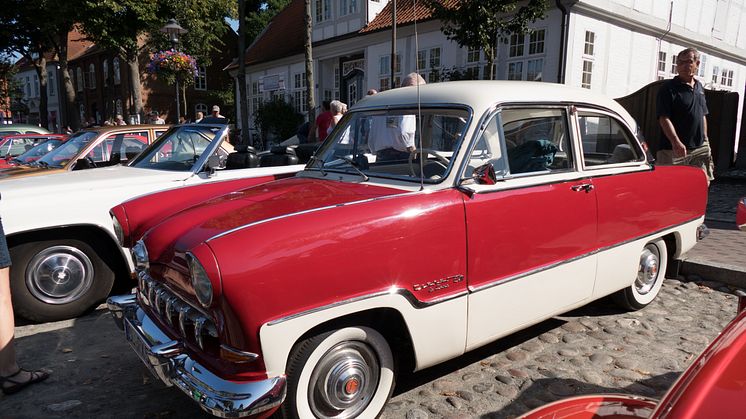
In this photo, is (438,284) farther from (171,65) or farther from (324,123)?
(171,65)

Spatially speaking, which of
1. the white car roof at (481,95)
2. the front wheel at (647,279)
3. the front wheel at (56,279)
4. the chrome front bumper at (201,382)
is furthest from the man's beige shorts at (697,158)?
the front wheel at (56,279)

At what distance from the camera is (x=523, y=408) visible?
9.12ft

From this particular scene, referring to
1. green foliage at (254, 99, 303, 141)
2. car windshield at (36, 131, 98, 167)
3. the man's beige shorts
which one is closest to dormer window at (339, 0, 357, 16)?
green foliage at (254, 99, 303, 141)

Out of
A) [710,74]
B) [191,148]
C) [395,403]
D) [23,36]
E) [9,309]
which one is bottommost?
[395,403]

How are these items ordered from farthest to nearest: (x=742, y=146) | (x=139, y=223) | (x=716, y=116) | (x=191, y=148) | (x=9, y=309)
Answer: (x=742, y=146), (x=716, y=116), (x=191, y=148), (x=139, y=223), (x=9, y=309)

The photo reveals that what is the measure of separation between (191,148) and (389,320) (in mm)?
3490

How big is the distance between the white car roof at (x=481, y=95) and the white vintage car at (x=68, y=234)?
4.90 feet

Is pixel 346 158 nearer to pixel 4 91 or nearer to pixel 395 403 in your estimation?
pixel 395 403

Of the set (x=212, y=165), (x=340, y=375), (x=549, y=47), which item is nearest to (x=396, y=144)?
(x=340, y=375)

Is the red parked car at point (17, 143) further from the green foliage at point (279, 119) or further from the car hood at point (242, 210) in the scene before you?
the green foliage at point (279, 119)

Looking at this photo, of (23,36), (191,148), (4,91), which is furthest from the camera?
(4,91)

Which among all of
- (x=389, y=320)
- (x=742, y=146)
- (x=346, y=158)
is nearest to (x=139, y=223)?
(x=346, y=158)

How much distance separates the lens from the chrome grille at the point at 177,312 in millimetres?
2266

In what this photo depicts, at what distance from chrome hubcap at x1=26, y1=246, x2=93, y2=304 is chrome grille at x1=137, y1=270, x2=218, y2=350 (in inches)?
69.3
